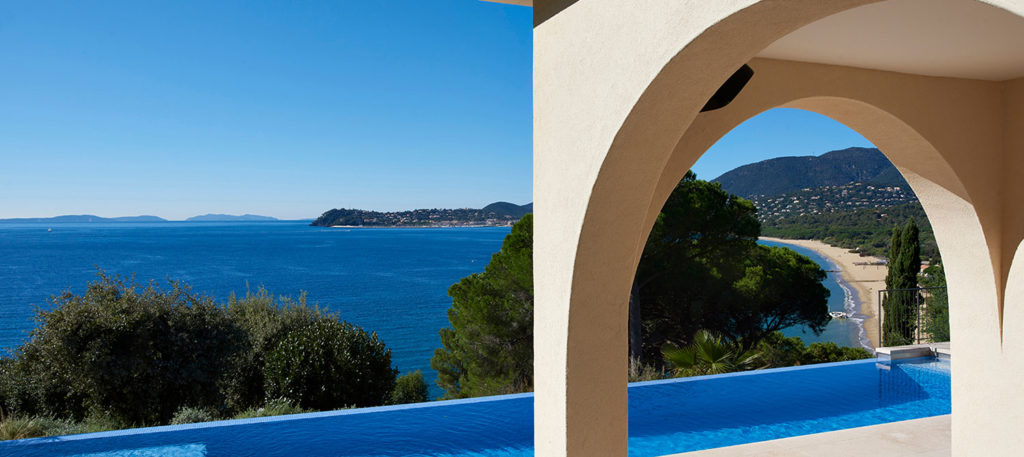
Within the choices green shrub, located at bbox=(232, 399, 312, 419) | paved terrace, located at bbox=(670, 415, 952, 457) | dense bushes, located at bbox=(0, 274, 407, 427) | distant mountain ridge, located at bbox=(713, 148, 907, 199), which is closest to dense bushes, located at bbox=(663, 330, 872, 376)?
paved terrace, located at bbox=(670, 415, 952, 457)

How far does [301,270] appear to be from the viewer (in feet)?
228

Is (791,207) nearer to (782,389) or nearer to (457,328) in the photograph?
(457,328)

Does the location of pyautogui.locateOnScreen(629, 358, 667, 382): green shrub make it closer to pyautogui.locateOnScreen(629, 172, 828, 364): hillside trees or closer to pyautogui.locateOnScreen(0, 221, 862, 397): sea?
pyautogui.locateOnScreen(629, 172, 828, 364): hillside trees

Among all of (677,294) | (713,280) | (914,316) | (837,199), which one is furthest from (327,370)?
(837,199)

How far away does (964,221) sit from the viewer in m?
4.41

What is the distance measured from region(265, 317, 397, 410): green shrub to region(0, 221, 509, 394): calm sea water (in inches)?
871

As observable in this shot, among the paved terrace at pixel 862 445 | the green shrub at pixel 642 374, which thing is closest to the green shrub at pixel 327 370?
the green shrub at pixel 642 374

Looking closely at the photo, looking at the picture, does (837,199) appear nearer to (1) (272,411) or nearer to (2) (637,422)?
(2) (637,422)

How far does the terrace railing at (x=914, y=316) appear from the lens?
43.4 ft

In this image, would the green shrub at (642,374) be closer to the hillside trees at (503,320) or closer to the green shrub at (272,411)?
the hillside trees at (503,320)

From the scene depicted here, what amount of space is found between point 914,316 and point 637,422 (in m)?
10.9

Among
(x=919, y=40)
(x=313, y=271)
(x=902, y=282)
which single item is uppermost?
(x=919, y=40)

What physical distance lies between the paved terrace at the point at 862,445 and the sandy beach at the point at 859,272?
878 inches

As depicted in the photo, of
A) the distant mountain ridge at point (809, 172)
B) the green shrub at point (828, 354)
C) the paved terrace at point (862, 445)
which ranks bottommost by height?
the green shrub at point (828, 354)
